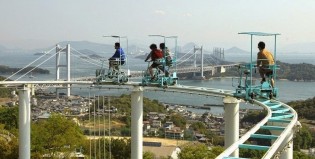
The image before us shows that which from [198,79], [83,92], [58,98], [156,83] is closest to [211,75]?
[198,79]

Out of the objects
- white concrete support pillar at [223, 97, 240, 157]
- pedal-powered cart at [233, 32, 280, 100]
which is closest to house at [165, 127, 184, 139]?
white concrete support pillar at [223, 97, 240, 157]

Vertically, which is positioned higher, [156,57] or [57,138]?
[156,57]

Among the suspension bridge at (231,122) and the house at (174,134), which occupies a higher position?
the suspension bridge at (231,122)

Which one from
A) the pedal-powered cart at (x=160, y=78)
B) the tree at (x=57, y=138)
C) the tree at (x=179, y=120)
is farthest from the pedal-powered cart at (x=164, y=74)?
the tree at (x=179, y=120)

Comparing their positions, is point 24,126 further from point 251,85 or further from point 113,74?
point 251,85

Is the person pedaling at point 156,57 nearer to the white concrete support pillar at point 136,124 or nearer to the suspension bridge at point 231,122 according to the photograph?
the suspension bridge at point 231,122

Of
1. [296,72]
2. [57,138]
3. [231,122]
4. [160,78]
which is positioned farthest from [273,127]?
[296,72]

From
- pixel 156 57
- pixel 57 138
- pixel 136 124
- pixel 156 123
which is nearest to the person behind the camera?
pixel 156 57

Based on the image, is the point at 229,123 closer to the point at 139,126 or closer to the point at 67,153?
the point at 139,126
